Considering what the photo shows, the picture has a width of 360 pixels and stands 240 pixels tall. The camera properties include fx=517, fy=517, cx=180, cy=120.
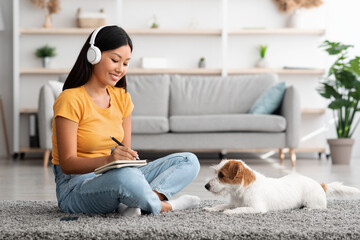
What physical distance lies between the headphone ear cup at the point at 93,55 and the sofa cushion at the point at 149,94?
10.8 ft

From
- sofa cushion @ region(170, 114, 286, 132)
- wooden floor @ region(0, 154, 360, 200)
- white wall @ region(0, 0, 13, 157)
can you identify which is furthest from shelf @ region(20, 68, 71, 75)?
sofa cushion @ region(170, 114, 286, 132)

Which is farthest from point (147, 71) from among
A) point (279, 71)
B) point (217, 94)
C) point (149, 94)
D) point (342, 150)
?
point (342, 150)

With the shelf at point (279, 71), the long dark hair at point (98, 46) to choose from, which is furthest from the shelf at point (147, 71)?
the long dark hair at point (98, 46)

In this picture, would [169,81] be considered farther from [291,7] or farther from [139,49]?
[291,7]

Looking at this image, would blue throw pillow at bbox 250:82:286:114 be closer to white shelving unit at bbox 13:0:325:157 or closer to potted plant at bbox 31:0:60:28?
white shelving unit at bbox 13:0:325:157

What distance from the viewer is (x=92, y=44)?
1.74 m

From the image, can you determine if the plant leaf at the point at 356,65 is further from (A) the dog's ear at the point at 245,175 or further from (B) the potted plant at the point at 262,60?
(A) the dog's ear at the point at 245,175

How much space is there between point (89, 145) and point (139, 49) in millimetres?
4202

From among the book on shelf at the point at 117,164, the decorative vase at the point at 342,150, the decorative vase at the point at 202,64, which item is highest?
the decorative vase at the point at 202,64

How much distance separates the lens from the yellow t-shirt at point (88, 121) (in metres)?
1.75

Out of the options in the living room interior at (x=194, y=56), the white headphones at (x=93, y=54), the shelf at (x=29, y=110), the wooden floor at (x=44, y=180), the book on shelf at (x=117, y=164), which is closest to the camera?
the book on shelf at (x=117, y=164)

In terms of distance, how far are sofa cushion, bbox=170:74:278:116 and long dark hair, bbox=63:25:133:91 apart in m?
3.32

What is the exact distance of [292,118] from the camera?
444cm

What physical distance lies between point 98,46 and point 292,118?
296 cm
